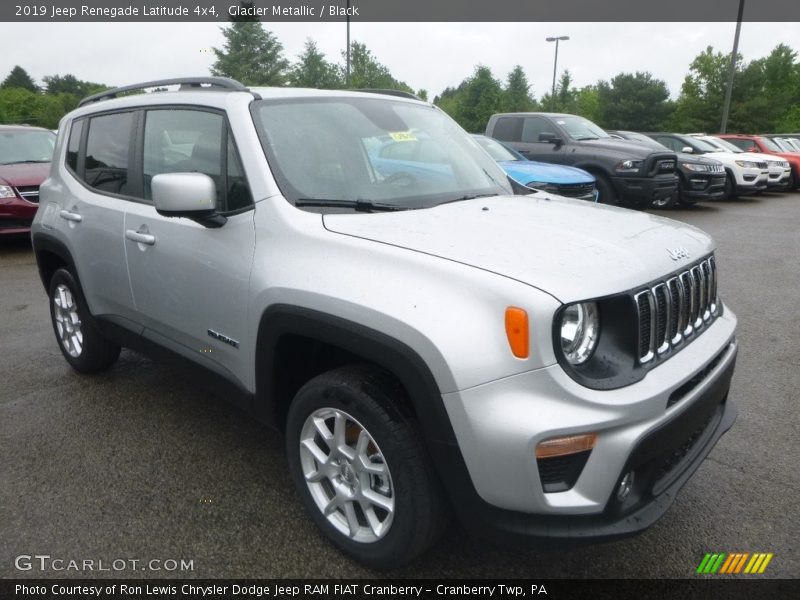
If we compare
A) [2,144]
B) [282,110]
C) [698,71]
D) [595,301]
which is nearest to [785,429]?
[595,301]

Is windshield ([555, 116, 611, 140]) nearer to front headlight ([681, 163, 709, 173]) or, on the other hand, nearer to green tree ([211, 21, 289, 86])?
front headlight ([681, 163, 709, 173])

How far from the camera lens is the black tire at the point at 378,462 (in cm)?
212

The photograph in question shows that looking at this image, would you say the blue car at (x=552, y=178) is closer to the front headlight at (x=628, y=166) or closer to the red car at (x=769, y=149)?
the front headlight at (x=628, y=166)

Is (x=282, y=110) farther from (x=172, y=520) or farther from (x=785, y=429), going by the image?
(x=785, y=429)

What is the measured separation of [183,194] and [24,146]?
8911 millimetres

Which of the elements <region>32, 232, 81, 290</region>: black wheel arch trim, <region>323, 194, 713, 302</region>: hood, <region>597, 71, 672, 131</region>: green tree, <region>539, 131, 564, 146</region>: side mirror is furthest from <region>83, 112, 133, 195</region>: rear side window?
<region>597, 71, 672, 131</region>: green tree

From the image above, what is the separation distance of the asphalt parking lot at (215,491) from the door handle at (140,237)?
1.09 meters

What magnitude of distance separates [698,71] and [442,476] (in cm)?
4994

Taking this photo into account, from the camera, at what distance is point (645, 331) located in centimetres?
212

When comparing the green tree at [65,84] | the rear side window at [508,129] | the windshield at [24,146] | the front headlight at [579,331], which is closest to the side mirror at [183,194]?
the front headlight at [579,331]

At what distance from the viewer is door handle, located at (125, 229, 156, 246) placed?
10.3 ft

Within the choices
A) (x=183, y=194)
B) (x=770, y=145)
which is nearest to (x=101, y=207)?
(x=183, y=194)
